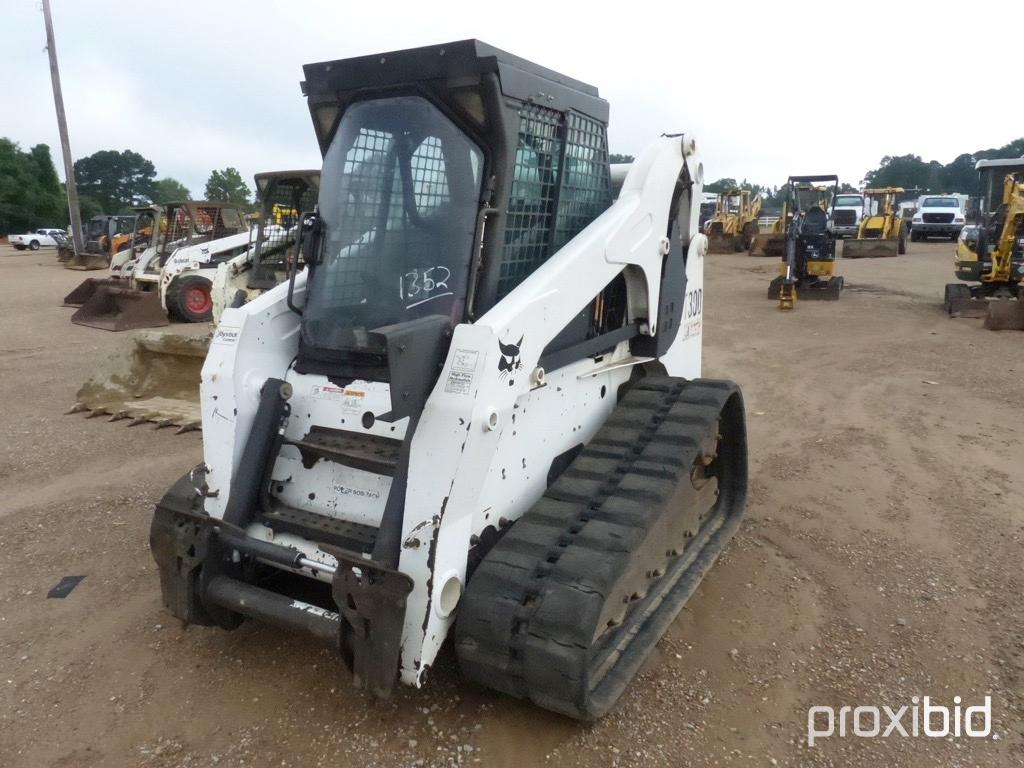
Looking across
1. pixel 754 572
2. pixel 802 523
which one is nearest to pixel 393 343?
pixel 754 572

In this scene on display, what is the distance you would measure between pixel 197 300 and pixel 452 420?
1225 centimetres

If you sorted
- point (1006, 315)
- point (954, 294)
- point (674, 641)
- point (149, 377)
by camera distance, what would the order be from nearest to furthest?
point (674, 641), point (149, 377), point (1006, 315), point (954, 294)

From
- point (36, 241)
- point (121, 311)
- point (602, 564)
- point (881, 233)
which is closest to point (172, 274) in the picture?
point (121, 311)

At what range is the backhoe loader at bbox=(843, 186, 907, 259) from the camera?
2434 centimetres

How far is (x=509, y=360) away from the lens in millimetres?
2779

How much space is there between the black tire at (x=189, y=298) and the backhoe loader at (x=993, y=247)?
1297 centimetres

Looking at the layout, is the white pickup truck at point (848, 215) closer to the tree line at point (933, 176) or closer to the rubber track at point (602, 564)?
the rubber track at point (602, 564)

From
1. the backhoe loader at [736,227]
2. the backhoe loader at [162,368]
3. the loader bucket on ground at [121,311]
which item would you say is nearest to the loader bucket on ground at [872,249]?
the backhoe loader at [736,227]

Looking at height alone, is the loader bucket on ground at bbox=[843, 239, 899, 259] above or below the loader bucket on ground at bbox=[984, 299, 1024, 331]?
above

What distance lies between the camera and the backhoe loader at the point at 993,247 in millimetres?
12484

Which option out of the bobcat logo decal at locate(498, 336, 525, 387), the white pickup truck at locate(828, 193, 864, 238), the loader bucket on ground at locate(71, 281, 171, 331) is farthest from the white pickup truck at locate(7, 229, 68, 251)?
the bobcat logo decal at locate(498, 336, 525, 387)

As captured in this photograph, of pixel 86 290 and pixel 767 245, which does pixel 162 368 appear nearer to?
pixel 86 290

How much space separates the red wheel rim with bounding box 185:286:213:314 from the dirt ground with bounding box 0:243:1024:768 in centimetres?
688

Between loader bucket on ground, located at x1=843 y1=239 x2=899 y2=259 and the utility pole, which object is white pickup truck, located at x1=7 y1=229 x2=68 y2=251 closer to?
the utility pole
